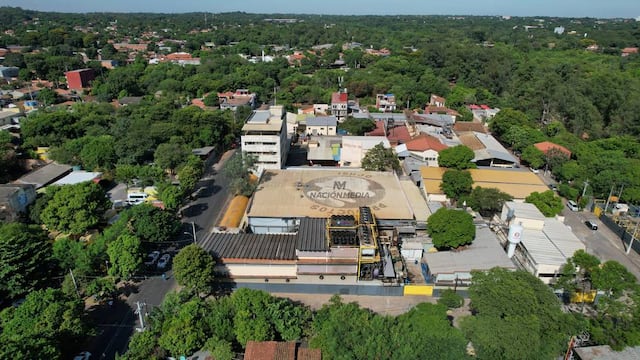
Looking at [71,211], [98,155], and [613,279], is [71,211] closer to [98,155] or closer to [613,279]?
[98,155]

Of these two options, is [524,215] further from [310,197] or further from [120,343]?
[120,343]

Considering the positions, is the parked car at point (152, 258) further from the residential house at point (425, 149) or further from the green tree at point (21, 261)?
the residential house at point (425, 149)

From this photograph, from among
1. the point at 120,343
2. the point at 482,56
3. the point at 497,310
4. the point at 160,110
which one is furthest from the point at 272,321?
the point at 482,56

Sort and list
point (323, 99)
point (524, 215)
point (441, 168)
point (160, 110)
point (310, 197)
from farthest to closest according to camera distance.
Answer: point (323, 99), point (160, 110), point (441, 168), point (310, 197), point (524, 215)

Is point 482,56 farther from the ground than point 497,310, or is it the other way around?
point 482,56

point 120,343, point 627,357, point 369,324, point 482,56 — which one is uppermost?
point 482,56

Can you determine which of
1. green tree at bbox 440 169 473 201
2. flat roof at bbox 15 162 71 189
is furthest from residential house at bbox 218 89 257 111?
green tree at bbox 440 169 473 201

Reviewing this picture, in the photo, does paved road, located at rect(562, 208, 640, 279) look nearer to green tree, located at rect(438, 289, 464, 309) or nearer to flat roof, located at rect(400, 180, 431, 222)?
flat roof, located at rect(400, 180, 431, 222)

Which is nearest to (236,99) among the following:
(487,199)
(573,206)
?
(487,199)
